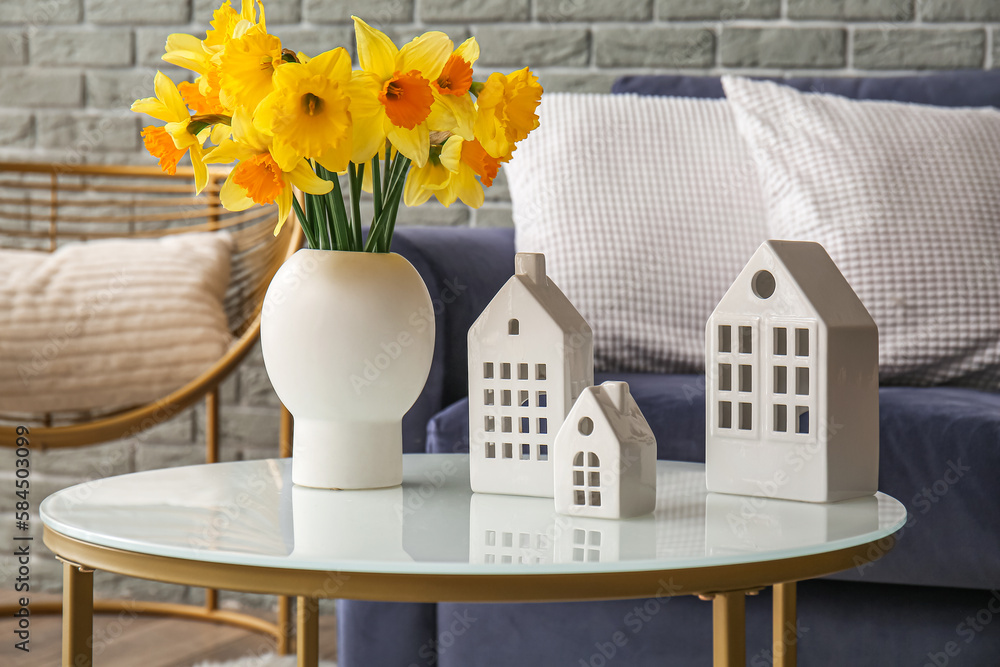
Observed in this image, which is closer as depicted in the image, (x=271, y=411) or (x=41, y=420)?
(x=41, y=420)

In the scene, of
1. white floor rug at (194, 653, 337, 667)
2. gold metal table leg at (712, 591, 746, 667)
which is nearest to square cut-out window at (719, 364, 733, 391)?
gold metal table leg at (712, 591, 746, 667)

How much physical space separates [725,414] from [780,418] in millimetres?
46

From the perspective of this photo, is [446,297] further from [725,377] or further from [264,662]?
[264,662]

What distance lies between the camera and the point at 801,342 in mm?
868

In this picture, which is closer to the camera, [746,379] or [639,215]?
[746,379]

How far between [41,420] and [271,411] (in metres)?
0.52

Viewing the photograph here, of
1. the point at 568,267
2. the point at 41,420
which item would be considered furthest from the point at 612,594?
the point at 41,420

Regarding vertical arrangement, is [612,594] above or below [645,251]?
below

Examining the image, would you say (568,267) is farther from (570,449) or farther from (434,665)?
(570,449)

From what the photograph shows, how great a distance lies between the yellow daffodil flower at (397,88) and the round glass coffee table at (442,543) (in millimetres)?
293

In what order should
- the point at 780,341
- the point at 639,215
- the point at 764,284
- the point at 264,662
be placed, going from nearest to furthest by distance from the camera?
1. the point at 780,341
2. the point at 764,284
3. the point at 639,215
4. the point at 264,662

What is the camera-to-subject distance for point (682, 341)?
149 cm

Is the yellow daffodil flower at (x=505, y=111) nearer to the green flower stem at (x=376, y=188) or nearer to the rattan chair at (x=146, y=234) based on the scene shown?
the green flower stem at (x=376, y=188)

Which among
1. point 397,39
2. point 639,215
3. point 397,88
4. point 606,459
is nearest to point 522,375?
point 606,459
